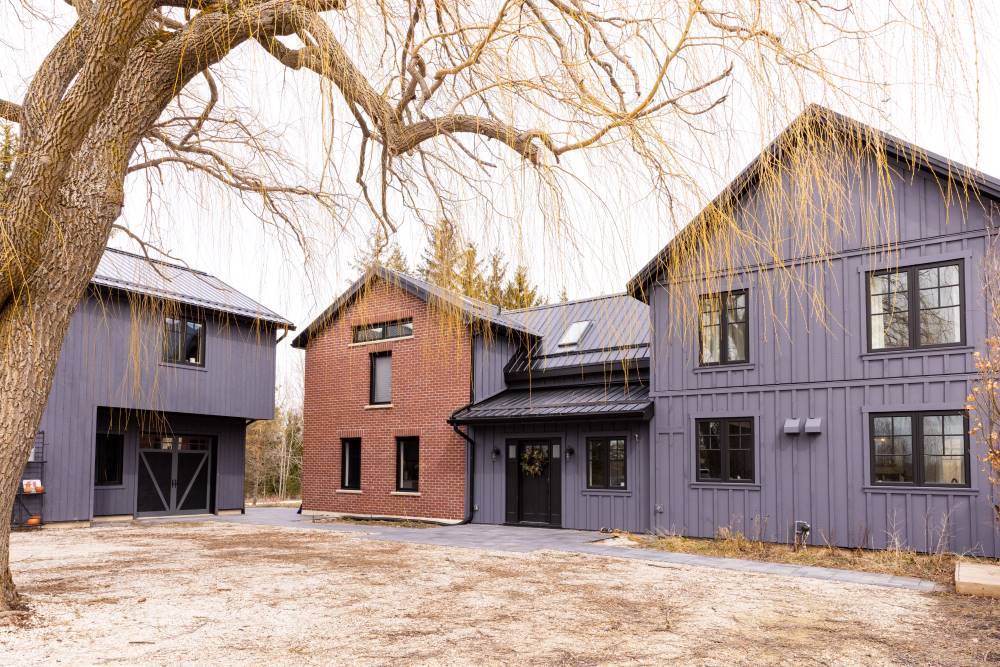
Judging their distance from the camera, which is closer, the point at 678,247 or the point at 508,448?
the point at 678,247

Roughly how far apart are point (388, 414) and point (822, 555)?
11107 millimetres

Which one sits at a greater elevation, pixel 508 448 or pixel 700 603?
pixel 508 448

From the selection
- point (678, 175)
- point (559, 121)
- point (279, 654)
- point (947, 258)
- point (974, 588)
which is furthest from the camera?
point (947, 258)

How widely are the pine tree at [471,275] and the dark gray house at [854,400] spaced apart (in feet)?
21.0

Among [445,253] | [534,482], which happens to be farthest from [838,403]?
[445,253]

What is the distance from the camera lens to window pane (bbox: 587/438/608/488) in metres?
16.4

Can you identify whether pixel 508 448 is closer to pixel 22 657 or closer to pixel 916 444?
pixel 916 444

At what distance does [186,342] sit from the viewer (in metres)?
20.2

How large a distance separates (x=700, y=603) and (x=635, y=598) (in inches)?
26.3

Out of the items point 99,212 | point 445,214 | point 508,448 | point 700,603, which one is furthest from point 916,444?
point 99,212

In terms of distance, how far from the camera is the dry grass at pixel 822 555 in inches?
435

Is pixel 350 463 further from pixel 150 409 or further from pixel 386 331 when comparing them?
pixel 150 409

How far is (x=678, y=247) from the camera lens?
396cm


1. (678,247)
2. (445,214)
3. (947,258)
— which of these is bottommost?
(678,247)
